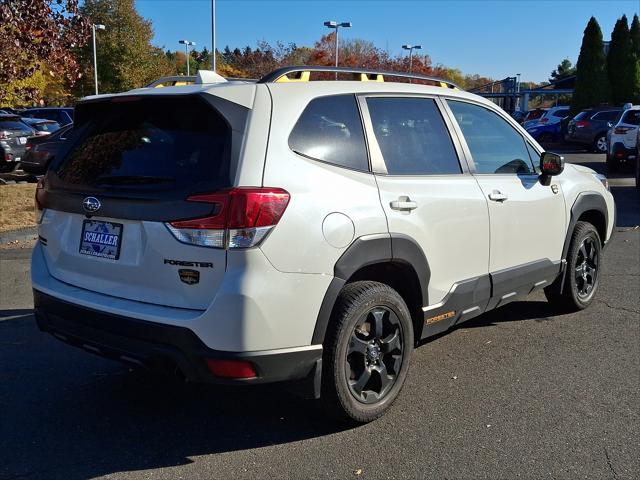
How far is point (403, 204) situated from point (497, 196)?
1.04 metres

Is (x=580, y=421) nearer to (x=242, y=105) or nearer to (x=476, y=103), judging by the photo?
(x=476, y=103)

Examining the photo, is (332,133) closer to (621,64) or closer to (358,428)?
(358,428)

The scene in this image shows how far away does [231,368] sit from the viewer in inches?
119

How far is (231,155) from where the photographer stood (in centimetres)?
305

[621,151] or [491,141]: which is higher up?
[491,141]

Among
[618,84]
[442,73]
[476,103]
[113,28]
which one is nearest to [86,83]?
[113,28]

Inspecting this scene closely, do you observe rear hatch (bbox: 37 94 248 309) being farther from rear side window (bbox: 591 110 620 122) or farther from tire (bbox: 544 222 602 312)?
rear side window (bbox: 591 110 620 122)

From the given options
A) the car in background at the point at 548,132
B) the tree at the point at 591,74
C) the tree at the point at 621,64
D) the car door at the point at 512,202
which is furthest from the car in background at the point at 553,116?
the car door at the point at 512,202

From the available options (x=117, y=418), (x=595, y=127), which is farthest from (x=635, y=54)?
(x=117, y=418)

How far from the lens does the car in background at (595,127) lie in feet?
81.6

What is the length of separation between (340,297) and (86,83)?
5356 centimetres

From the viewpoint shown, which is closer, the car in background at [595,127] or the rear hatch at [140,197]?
the rear hatch at [140,197]

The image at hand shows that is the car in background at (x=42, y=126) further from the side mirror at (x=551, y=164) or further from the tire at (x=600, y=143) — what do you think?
the tire at (x=600, y=143)

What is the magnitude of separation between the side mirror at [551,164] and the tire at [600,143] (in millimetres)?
21913
